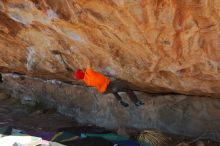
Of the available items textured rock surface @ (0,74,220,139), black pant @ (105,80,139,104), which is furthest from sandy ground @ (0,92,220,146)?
black pant @ (105,80,139,104)

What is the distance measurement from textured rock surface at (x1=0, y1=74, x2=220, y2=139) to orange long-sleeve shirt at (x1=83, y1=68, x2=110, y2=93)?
61 cm

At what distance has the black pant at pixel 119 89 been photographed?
488 cm

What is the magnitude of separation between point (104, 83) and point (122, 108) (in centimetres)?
74

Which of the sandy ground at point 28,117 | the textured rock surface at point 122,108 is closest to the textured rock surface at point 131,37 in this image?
the textured rock surface at point 122,108

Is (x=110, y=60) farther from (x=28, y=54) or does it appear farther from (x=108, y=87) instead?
(x=28, y=54)

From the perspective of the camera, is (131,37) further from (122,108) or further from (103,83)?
(122,108)

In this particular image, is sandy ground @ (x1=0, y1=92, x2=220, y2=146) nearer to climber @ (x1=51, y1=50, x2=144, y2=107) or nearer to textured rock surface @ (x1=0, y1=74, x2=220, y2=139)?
textured rock surface @ (x1=0, y1=74, x2=220, y2=139)

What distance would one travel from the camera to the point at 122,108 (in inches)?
213

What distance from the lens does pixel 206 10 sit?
3465 millimetres

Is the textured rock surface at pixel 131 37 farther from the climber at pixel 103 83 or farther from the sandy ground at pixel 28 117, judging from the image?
the sandy ground at pixel 28 117

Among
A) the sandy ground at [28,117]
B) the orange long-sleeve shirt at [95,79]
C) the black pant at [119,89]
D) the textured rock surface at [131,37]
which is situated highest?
the textured rock surface at [131,37]

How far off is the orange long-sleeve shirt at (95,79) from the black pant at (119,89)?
0.07 meters

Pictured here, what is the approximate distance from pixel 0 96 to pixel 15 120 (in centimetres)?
92

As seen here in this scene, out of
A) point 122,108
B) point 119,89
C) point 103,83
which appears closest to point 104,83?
point 103,83
